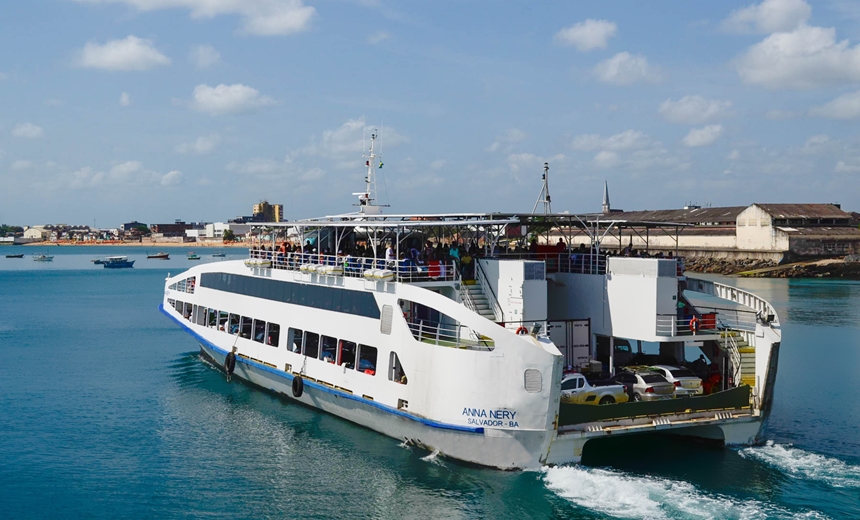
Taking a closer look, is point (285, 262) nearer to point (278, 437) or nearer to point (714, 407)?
point (278, 437)

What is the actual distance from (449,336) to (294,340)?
A: 28.0 feet

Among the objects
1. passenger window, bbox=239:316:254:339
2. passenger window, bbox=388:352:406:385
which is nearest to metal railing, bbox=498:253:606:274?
passenger window, bbox=388:352:406:385

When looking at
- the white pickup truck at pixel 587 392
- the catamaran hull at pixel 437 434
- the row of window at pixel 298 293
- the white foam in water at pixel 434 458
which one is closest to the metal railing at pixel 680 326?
the white pickup truck at pixel 587 392

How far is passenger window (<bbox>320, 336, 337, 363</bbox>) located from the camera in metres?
25.2

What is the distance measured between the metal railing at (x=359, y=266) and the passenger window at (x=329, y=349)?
2.10 m

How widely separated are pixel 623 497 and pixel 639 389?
4.14 m

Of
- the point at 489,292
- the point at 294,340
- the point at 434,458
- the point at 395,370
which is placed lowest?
the point at 434,458

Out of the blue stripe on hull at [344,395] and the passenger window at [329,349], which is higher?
the passenger window at [329,349]

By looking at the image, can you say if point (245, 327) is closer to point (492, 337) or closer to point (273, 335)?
point (273, 335)

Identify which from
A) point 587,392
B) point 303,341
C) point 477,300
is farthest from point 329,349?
point 587,392

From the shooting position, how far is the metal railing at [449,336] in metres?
19.9

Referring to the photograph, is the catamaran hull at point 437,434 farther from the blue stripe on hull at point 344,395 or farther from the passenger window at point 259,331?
the passenger window at point 259,331

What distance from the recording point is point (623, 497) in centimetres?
1864

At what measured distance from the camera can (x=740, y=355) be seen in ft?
74.6
